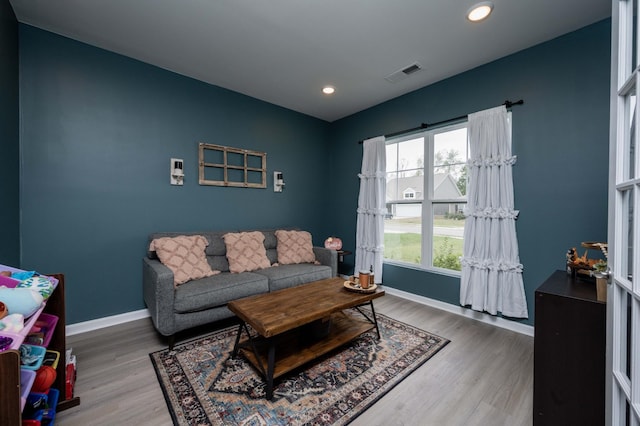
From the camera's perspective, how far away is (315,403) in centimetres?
155

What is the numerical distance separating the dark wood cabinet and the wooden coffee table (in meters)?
1.10

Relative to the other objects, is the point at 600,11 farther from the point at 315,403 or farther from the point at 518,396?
the point at 315,403

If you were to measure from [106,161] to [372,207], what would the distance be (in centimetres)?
313

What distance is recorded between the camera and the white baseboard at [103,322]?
2.38m

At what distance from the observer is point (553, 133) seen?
2.32 metres

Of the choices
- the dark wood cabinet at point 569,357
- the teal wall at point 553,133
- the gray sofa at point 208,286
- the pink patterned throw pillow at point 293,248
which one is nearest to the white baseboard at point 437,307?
the teal wall at point 553,133

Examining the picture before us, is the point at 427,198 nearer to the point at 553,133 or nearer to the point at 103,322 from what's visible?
the point at 553,133

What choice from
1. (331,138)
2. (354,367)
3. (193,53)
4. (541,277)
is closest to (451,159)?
(541,277)

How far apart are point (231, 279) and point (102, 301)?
1292 millimetres

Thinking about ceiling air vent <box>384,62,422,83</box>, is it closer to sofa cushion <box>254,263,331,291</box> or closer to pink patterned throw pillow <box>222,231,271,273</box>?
sofa cushion <box>254,263,331,291</box>

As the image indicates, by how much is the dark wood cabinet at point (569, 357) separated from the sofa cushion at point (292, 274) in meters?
2.08

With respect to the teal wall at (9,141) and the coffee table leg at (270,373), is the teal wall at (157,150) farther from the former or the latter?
the coffee table leg at (270,373)

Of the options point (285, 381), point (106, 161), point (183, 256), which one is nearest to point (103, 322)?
point (183, 256)

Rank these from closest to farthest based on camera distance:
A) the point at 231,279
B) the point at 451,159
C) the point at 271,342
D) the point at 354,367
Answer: the point at 271,342 → the point at 354,367 → the point at 231,279 → the point at 451,159
